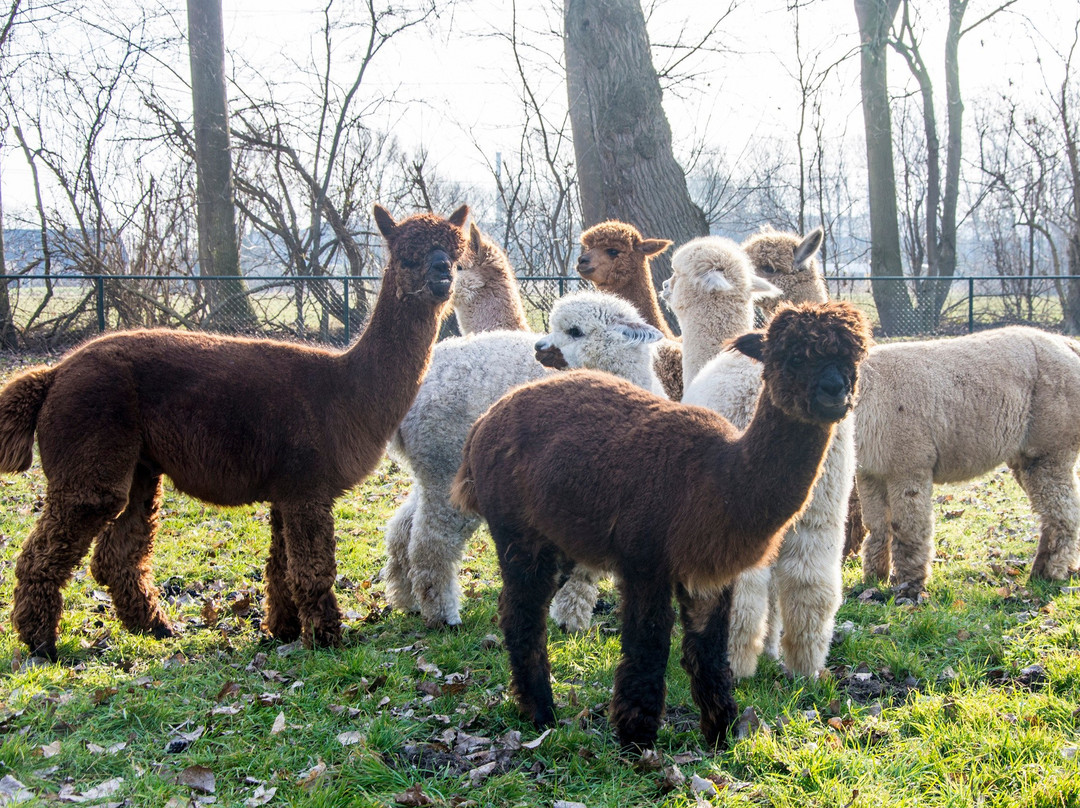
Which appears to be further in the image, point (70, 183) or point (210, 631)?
point (70, 183)

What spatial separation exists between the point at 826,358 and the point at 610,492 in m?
0.89

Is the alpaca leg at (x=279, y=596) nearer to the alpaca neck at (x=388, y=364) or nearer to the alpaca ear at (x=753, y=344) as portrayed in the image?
the alpaca neck at (x=388, y=364)

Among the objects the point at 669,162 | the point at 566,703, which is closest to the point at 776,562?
the point at 566,703

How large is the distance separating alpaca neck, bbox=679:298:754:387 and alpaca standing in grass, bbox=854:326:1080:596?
945 mm

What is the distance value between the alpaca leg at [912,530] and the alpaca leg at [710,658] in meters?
2.48

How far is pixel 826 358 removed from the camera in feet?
9.23

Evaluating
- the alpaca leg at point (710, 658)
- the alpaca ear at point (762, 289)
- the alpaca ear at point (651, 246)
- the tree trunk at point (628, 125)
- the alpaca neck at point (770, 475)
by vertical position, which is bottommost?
the alpaca leg at point (710, 658)

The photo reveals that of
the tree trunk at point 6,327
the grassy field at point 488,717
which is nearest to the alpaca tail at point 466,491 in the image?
the grassy field at point 488,717

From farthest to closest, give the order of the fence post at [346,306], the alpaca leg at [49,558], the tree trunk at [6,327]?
1. the tree trunk at [6,327]
2. the fence post at [346,306]
3. the alpaca leg at [49,558]

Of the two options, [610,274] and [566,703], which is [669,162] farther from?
[566,703]

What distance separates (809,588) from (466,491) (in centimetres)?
157

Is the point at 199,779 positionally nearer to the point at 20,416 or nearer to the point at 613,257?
the point at 20,416

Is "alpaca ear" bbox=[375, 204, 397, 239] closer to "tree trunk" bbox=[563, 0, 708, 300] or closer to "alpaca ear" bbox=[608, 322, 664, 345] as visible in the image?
"alpaca ear" bbox=[608, 322, 664, 345]

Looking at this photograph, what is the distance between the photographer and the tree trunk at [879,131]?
16.8 metres
